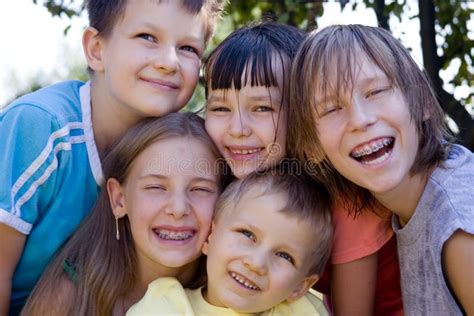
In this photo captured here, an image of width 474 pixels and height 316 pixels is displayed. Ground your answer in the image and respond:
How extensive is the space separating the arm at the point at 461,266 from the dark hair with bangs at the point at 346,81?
0.30 meters

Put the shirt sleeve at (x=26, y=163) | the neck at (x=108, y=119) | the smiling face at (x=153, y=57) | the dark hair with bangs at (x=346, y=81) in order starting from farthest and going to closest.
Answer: the neck at (x=108, y=119), the smiling face at (x=153, y=57), the shirt sleeve at (x=26, y=163), the dark hair with bangs at (x=346, y=81)

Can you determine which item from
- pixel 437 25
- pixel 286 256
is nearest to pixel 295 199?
pixel 286 256

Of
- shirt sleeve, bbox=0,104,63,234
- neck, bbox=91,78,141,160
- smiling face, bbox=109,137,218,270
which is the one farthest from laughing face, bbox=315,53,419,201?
shirt sleeve, bbox=0,104,63,234

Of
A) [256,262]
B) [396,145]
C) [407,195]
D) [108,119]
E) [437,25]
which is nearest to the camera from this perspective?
[256,262]

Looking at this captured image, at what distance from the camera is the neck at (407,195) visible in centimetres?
262

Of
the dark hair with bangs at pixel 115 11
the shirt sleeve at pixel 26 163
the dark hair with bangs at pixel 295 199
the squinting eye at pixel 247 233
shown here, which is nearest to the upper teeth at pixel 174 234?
the dark hair with bangs at pixel 295 199

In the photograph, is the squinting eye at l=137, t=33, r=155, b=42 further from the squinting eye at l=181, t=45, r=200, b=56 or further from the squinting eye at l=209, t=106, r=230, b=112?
the squinting eye at l=209, t=106, r=230, b=112

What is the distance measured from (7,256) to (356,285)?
4.36 ft

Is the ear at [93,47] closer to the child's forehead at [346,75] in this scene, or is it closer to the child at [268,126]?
the child at [268,126]

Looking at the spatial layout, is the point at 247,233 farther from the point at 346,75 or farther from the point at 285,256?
the point at 346,75

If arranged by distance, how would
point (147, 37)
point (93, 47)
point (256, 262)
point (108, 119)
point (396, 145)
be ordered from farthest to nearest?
point (93, 47)
point (108, 119)
point (147, 37)
point (396, 145)
point (256, 262)

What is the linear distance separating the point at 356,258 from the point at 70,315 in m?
1.08

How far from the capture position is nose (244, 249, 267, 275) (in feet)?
7.98

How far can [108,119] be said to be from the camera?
9.80 feet
